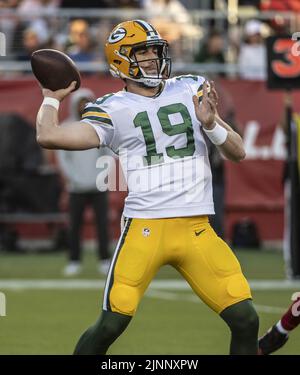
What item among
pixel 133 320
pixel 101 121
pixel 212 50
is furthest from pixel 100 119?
pixel 212 50

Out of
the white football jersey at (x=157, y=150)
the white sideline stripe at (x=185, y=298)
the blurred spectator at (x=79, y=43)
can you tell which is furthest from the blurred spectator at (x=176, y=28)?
the white football jersey at (x=157, y=150)

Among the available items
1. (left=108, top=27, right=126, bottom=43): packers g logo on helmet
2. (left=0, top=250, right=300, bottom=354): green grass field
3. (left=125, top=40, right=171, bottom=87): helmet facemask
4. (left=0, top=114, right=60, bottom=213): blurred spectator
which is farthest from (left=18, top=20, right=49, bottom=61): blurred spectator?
(left=125, top=40, right=171, bottom=87): helmet facemask

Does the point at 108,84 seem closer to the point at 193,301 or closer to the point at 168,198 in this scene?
the point at 193,301

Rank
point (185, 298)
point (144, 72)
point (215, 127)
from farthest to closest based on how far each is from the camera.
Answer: point (185, 298) → point (144, 72) → point (215, 127)

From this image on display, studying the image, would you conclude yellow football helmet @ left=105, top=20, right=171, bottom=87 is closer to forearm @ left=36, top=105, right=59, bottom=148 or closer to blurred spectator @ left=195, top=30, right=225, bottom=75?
forearm @ left=36, top=105, right=59, bottom=148

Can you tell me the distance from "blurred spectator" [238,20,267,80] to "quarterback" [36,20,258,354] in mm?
10222

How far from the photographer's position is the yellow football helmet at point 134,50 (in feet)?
20.6

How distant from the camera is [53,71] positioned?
240 inches

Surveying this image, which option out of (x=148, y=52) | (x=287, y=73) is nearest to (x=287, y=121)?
(x=287, y=73)

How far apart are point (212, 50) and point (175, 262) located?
10293mm

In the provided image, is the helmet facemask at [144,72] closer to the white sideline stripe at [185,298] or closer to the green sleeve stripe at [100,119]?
the green sleeve stripe at [100,119]

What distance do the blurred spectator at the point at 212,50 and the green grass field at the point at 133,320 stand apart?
3726mm

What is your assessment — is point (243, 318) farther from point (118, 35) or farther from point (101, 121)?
point (118, 35)

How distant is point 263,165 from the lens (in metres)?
16.1
